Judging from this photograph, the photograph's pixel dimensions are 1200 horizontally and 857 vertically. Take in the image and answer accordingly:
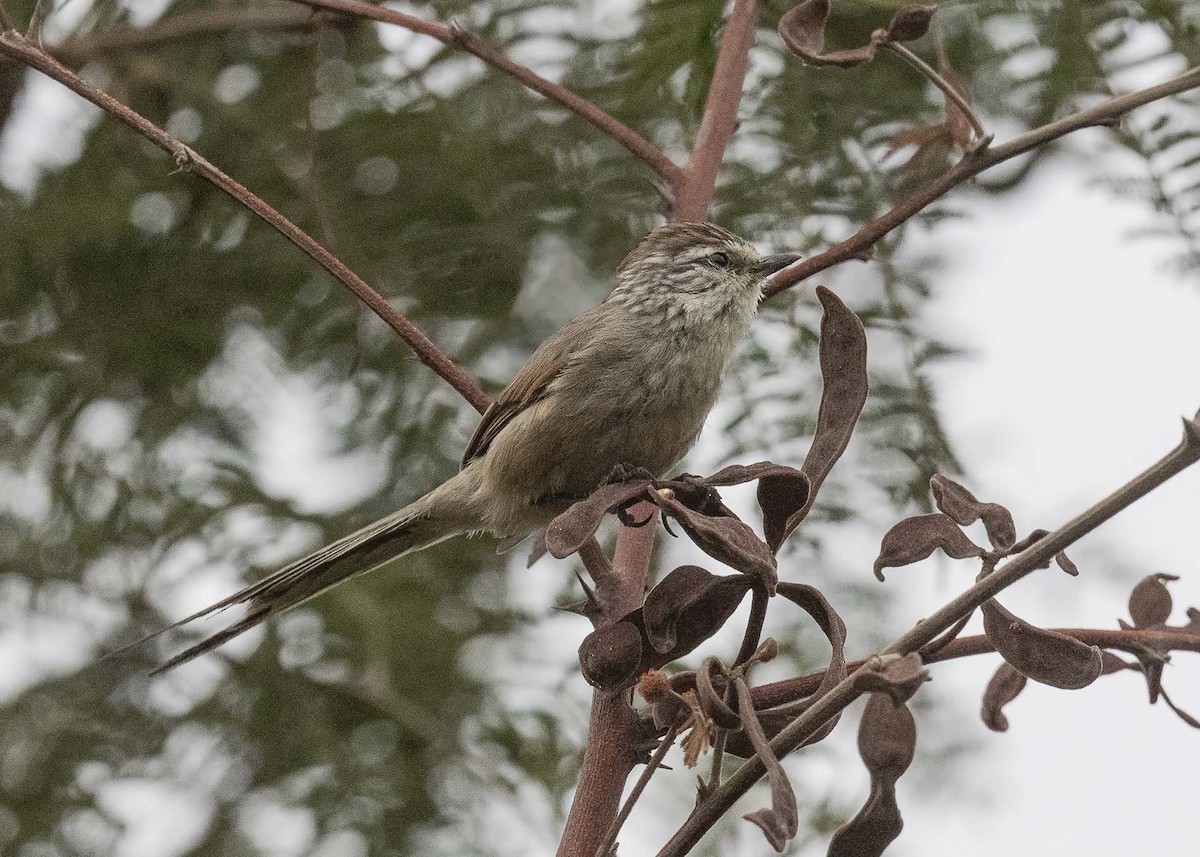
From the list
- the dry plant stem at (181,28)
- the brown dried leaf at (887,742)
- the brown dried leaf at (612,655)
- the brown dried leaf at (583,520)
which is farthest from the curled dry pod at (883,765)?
the dry plant stem at (181,28)

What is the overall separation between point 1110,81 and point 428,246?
1725 mm

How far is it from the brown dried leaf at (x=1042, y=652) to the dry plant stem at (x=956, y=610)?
8.6 inches

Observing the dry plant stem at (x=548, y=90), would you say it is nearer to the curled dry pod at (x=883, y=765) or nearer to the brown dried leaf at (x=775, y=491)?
the brown dried leaf at (x=775, y=491)

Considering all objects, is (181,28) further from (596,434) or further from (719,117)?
(719,117)

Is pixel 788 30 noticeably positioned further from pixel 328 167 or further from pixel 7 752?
pixel 7 752

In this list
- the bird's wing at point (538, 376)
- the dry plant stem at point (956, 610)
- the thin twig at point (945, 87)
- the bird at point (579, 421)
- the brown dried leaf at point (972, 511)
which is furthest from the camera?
the bird's wing at point (538, 376)

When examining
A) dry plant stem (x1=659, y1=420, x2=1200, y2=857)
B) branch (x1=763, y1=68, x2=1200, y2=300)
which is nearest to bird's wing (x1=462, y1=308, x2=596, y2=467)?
branch (x1=763, y1=68, x2=1200, y2=300)

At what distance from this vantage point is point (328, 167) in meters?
→ 3.76

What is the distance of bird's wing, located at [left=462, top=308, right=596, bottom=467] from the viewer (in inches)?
144

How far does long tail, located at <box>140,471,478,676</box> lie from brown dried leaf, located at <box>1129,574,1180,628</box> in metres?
1.83

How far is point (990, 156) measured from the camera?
233cm

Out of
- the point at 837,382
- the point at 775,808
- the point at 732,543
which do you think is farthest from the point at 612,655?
the point at 837,382

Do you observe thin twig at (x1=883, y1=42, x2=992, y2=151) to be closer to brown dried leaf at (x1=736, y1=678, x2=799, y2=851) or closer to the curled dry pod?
the curled dry pod

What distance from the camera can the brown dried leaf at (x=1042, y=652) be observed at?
5.71ft
